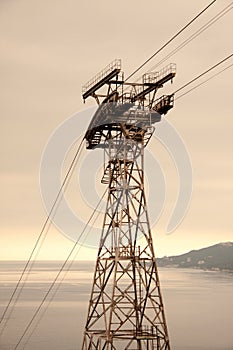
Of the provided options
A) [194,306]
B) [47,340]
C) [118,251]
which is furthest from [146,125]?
[194,306]

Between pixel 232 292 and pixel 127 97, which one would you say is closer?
pixel 127 97

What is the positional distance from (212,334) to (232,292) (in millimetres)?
82015

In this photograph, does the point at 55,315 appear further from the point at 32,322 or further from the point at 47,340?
the point at 47,340

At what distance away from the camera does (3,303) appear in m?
142

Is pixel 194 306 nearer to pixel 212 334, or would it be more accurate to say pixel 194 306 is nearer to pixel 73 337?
pixel 212 334

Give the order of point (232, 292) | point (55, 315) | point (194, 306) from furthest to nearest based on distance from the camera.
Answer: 1. point (232, 292)
2. point (194, 306)
3. point (55, 315)

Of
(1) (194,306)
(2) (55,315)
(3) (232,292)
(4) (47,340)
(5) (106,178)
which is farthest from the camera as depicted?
(3) (232,292)

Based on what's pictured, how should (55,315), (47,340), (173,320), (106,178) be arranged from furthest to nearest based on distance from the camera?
(55,315)
(173,320)
(47,340)
(106,178)

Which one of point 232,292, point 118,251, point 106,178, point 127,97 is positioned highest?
point 232,292

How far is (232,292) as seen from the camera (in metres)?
173

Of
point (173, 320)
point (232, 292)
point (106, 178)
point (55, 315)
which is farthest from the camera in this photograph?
point (232, 292)

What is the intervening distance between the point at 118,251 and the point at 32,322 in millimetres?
80928

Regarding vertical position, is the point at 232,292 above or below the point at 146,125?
above

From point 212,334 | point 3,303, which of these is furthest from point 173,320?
point 3,303
